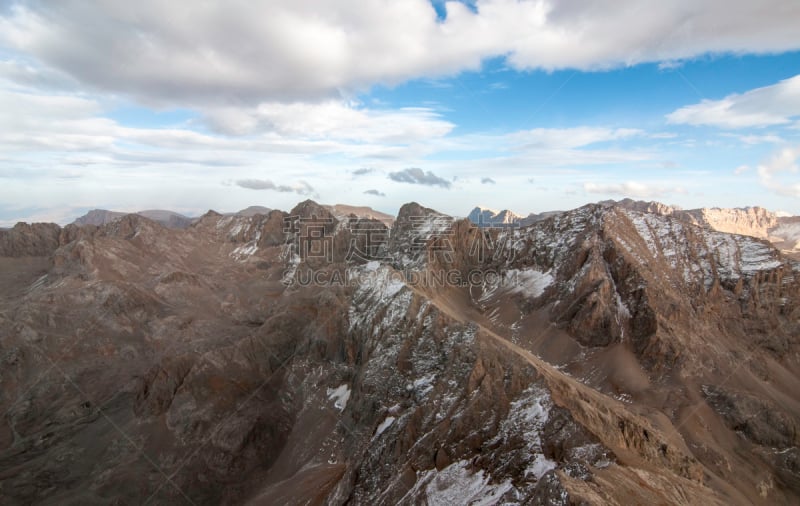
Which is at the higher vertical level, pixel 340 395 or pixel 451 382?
pixel 451 382

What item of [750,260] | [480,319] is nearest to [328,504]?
[480,319]

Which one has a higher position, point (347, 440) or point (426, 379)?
point (426, 379)

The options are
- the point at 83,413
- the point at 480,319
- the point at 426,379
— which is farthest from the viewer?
the point at 480,319

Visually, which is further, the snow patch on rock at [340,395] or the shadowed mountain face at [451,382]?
the snow patch on rock at [340,395]

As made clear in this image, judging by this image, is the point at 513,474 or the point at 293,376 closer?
the point at 513,474

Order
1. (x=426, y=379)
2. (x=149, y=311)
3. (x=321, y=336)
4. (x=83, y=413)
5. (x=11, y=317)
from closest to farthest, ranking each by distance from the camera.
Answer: (x=426, y=379) → (x=321, y=336) → (x=83, y=413) → (x=11, y=317) → (x=149, y=311)

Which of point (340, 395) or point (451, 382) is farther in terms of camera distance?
point (340, 395)

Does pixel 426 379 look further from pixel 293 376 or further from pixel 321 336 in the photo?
pixel 293 376

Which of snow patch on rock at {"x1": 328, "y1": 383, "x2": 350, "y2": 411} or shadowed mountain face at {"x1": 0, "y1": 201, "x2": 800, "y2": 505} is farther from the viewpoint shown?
snow patch on rock at {"x1": 328, "y1": 383, "x2": 350, "y2": 411}
